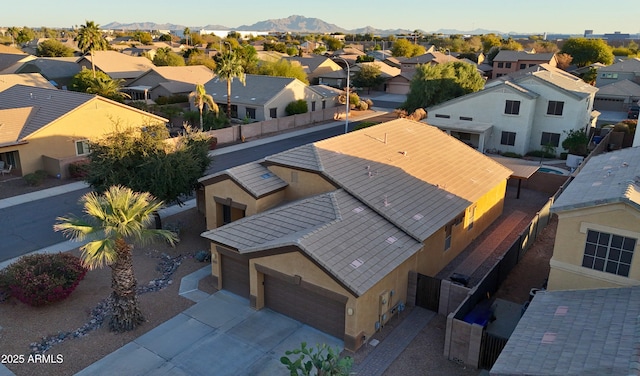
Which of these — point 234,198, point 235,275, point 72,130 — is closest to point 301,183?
point 234,198

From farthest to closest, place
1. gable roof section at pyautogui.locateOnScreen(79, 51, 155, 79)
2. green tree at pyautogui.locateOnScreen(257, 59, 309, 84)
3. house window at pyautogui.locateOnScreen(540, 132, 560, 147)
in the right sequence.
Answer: gable roof section at pyautogui.locateOnScreen(79, 51, 155, 79), green tree at pyautogui.locateOnScreen(257, 59, 309, 84), house window at pyautogui.locateOnScreen(540, 132, 560, 147)

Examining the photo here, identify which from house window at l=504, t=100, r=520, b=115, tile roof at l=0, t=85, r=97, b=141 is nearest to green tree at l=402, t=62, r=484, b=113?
A: house window at l=504, t=100, r=520, b=115

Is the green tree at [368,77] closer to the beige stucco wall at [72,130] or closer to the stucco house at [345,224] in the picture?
the beige stucco wall at [72,130]

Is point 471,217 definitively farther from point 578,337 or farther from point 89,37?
point 89,37

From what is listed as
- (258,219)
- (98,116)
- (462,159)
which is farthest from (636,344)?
(98,116)

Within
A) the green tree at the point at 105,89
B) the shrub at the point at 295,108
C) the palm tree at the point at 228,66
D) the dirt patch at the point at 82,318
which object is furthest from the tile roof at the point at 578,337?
the green tree at the point at 105,89

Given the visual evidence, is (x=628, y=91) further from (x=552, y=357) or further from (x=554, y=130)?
(x=552, y=357)

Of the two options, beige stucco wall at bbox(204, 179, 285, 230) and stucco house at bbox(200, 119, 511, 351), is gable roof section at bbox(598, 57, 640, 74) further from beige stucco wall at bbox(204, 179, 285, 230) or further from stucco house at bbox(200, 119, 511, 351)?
beige stucco wall at bbox(204, 179, 285, 230)
